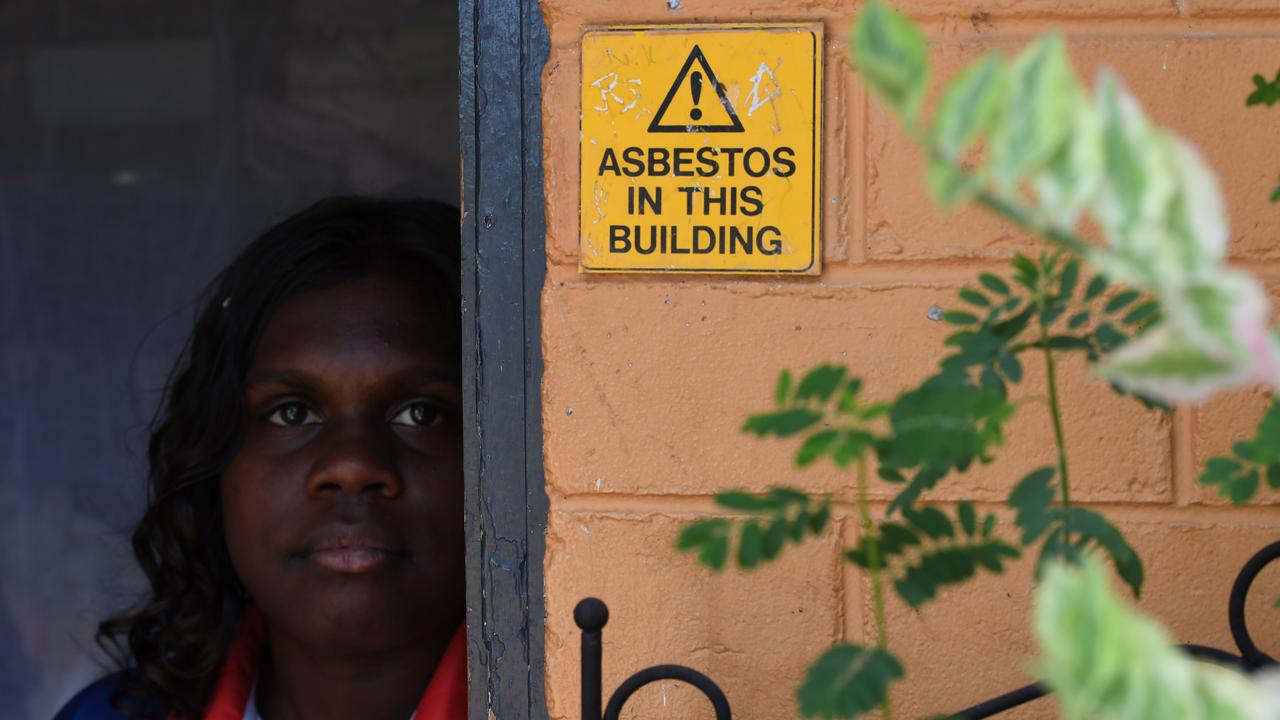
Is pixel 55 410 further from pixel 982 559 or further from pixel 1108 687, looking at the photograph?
pixel 1108 687

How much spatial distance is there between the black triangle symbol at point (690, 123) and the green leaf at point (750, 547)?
79cm

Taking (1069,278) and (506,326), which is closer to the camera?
(1069,278)

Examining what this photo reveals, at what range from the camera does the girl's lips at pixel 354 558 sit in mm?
1938

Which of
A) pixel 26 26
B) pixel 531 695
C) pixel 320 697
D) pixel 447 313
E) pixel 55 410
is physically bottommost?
pixel 320 697

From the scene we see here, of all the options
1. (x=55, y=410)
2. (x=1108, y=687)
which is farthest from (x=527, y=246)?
(x=55, y=410)

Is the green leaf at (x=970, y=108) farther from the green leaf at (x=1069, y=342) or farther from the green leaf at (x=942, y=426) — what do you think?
the green leaf at (x=1069, y=342)

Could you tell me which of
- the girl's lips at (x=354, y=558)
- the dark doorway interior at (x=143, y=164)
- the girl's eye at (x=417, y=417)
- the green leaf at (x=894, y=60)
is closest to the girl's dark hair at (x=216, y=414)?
the girl's eye at (x=417, y=417)

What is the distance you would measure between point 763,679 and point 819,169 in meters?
0.55

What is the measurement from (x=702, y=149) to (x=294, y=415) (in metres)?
0.87

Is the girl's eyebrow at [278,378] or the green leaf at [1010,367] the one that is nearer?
the green leaf at [1010,367]

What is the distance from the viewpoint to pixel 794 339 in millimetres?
1517

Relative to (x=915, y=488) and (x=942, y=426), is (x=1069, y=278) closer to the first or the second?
(x=915, y=488)

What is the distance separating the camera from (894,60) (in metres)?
0.50

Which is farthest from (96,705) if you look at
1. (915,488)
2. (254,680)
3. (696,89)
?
(915,488)
